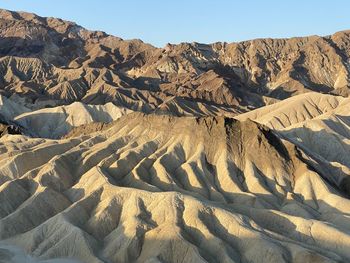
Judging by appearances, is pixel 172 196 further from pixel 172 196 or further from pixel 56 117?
pixel 56 117

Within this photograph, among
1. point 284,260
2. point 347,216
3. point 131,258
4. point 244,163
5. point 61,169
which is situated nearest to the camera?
point 284,260

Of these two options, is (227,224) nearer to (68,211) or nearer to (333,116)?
(68,211)

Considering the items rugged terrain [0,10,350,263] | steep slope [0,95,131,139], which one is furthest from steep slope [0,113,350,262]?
steep slope [0,95,131,139]

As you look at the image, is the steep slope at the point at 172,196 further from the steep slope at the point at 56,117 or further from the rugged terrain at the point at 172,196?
the steep slope at the point at 56,117

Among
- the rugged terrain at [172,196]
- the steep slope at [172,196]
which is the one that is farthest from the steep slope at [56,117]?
the steep slope at [172,196]

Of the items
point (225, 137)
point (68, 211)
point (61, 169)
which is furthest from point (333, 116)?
point (68, 211)

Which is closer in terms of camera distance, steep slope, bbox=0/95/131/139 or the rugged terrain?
the rugged terrain

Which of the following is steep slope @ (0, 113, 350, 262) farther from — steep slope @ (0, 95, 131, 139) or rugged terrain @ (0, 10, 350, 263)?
steep slope @ (0, 95, 131, 139)

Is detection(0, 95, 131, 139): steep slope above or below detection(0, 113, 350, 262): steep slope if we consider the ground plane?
below
